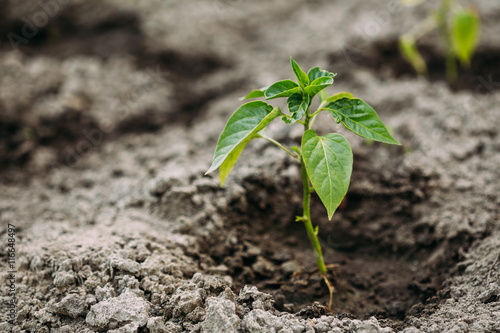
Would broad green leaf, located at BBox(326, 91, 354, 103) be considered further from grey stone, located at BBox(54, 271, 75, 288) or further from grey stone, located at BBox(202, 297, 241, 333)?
grey stone, located at BBox(54, 271, 75, 288)

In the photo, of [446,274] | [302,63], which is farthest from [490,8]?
[446,274]

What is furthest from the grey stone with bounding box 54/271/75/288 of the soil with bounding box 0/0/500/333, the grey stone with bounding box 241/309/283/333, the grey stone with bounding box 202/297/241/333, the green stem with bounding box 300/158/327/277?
the green stem with bounding box 300/158/327/277

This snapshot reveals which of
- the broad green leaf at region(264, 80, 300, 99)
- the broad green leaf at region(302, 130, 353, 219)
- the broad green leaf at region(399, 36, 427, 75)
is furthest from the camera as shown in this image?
the broad green leaf at region(399, 36, 427, 75)

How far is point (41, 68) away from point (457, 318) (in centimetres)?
313

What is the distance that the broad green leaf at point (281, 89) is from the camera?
4.46 feet

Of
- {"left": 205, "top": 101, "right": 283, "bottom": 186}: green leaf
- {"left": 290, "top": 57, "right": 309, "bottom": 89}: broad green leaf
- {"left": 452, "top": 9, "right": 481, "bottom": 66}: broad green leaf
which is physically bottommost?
{"left": 205, "top": 101, "right": 283, "bottom": 186}: green leaf

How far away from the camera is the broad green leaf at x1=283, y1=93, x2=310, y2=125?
1.33m

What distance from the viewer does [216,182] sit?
1.98 meters

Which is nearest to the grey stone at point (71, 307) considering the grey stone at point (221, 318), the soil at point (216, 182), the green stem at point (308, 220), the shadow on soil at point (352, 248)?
the soil at point (216, 182)

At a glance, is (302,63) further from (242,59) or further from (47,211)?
(47,211)

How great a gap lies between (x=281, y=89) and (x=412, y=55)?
1.73 meters

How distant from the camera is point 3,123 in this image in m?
2.66

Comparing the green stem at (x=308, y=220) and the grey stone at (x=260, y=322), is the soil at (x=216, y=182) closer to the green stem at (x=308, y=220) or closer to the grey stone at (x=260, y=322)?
the grey stone at (x=260, y=322)

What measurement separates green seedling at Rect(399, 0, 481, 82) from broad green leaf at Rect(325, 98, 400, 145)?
1581 millimetres
